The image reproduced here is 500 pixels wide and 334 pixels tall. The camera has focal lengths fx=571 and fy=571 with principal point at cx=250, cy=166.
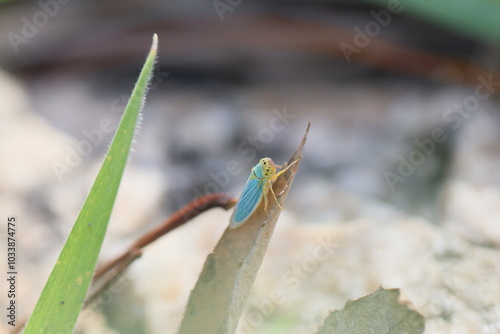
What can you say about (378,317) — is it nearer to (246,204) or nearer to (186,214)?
(246,204)

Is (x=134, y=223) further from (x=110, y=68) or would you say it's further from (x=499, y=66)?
(x=499, y=66)

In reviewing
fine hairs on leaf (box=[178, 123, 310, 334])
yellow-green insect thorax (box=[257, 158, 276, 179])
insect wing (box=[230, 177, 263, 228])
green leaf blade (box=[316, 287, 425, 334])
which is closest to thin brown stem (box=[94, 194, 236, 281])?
insect wing (box=[230, 177, 263, 228])

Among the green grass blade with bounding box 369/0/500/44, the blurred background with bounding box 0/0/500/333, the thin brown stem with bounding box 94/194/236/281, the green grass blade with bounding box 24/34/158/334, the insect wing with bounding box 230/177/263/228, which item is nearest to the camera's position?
the green grass blade with bounding box 24/34/158/334

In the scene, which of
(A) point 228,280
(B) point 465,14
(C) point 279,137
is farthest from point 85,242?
(B) point 465,14

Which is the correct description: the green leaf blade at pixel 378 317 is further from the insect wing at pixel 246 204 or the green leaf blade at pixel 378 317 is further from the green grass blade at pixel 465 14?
the green grass blade at pixel 465 14

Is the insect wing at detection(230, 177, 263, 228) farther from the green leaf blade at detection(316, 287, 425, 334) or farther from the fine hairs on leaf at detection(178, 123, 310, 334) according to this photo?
the green leaf blade at detection(316, 287, 425, 334)
